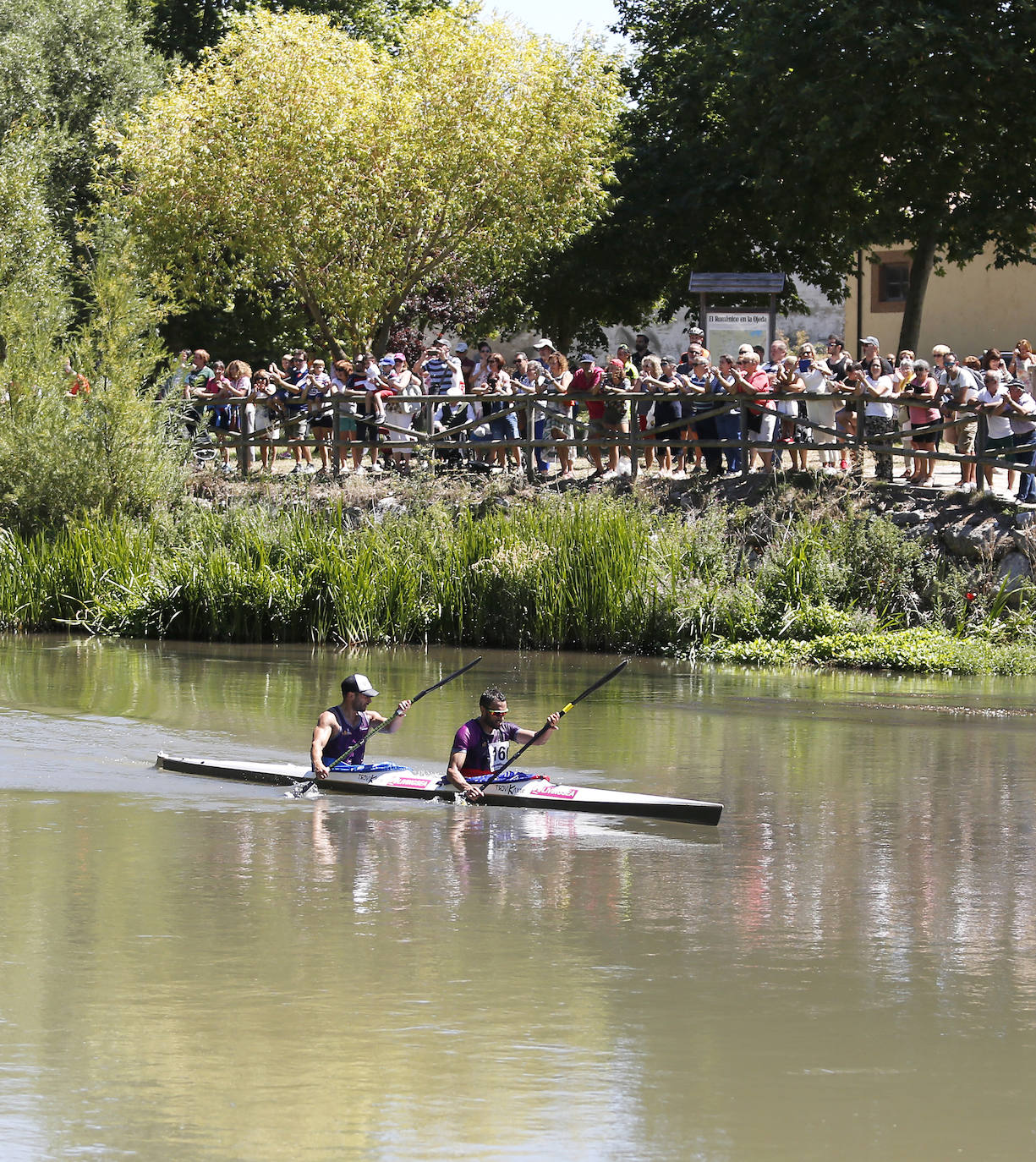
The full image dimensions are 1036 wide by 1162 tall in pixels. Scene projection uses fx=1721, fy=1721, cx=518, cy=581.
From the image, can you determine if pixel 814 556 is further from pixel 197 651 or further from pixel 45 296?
pixel 45 296

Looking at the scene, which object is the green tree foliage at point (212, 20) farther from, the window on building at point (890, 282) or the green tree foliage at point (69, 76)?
the window on building at point (890, 282)

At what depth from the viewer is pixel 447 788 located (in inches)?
535

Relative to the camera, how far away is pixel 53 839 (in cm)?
1231

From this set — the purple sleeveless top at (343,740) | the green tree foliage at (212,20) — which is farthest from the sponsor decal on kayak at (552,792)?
the green tree foliage at (212,20)

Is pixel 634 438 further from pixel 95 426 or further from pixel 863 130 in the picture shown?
pixel 95 426

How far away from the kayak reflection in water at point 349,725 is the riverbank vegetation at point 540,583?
7850 mm

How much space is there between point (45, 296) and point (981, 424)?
714 inches

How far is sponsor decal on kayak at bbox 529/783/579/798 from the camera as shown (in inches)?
520

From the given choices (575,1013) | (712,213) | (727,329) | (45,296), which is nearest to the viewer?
(575,1013)

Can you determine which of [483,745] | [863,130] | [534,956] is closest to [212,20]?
[863,130]

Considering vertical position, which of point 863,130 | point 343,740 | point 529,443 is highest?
point 863,130

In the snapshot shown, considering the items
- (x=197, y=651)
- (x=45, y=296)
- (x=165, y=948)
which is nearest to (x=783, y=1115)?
(x=165, y=948)

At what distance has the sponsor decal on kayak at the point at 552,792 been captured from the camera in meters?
13.2

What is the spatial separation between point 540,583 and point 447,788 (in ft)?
Result: 29.2
